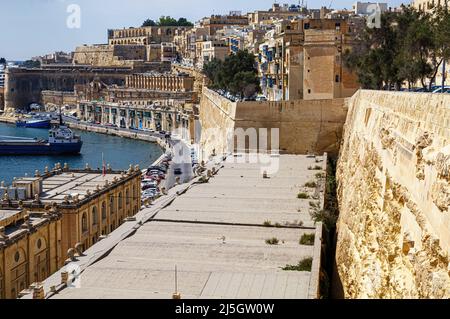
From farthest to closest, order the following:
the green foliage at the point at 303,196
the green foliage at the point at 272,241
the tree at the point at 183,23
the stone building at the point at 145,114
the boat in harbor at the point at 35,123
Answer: the tree at the point at 183,23, the boat in harbor at the point at 35,123, the stone building at the point at 145,114, the green foliage at the point at 303,196, the green foliage at the point at 272,241

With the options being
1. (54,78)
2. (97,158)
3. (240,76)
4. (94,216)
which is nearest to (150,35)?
(54,78)

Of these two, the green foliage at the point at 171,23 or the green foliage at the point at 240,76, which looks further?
the green foliage at the point at 171,23

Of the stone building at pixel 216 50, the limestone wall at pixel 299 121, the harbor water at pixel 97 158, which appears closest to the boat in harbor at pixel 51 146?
the harbor water at pixel 97 158

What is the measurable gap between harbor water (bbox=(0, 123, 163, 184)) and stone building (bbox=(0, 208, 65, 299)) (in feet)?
61.0

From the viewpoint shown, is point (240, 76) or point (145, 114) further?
point (145, 114)

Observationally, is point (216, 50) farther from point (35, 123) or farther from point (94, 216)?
point (94, 216)

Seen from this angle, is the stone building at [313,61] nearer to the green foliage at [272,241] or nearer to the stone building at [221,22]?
the green foliage at [272,241]

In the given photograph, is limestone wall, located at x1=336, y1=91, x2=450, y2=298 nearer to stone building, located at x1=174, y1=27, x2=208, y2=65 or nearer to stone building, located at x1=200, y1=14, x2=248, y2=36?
stone building, located at x1=174, y1=27, x2=208, y2=65

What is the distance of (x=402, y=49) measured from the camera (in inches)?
664

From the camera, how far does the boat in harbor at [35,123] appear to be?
6016 centimetres

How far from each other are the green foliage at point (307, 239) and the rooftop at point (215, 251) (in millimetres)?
99

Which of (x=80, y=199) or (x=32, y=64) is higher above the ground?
(x=32, y=64)

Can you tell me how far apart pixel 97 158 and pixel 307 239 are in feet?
105

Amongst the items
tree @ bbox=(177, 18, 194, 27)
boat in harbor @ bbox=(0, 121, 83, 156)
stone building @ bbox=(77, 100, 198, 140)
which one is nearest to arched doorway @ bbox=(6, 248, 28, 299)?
stone building @ bbox=(77, 100, 198, 140)
